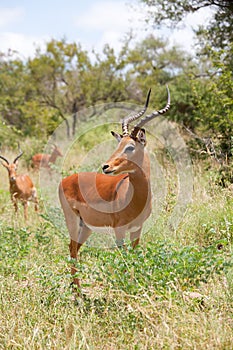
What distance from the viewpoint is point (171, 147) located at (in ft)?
35.9

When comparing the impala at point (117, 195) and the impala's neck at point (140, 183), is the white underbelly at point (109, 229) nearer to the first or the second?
the impala at point (117, 195)

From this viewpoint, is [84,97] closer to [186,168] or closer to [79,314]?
[186,168]

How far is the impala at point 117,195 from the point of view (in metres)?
4.85

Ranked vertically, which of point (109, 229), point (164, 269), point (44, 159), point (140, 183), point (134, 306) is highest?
point (44, 159)

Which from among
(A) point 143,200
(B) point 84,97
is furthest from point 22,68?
(A) point 143,200

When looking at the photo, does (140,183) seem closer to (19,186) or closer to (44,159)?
(19,186)

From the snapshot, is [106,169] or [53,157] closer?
[106,169]

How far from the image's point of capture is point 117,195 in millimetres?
5070

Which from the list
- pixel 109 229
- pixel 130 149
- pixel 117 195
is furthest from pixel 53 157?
pixel 130 149

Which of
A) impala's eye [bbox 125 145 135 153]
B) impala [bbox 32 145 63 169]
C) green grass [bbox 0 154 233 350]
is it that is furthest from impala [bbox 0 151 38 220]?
green grass [bbox 0 154 233 350]

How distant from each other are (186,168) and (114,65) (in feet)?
40.8

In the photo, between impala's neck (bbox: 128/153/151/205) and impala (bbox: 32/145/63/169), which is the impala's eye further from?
impala (bbox: 32/145/63/169)

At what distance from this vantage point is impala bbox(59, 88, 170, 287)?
4852mm

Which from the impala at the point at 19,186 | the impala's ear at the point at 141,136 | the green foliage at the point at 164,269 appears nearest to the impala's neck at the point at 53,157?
the impala at the point at 19,186
